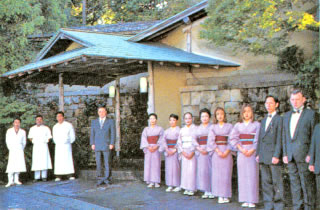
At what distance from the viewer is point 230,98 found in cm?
1134

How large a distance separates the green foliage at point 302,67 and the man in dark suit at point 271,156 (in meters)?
2.92

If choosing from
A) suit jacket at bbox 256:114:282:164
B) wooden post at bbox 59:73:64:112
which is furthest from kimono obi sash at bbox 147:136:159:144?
wooden post at bbox 59:73:64:112

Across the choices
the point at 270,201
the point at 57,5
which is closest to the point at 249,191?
the point at 270,201

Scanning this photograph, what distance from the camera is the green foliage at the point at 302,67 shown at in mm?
9344

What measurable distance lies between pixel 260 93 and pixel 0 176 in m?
7.37

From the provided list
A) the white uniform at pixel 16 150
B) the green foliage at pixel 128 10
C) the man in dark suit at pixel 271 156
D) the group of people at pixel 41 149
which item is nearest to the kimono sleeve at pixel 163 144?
the man in dark suit at pixel 271 156

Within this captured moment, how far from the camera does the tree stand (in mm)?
9055

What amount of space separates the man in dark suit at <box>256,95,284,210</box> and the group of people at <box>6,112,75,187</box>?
19.4 ft

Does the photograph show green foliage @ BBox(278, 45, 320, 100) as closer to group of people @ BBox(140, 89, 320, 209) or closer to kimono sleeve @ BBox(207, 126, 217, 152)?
group of people @ BBox(140, 89, 320, 209)

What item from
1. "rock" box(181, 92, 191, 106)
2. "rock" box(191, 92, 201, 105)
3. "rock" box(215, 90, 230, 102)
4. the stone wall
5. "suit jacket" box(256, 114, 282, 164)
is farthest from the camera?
"rock" box(181, 92, 191, 106)

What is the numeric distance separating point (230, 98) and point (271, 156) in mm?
4826

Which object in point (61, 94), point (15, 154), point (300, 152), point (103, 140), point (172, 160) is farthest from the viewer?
point (61, 94)

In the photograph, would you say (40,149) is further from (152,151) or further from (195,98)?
(195,98)

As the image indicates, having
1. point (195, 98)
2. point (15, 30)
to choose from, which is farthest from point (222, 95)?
point (15, 30)
